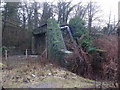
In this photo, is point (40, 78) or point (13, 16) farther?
point (13, 16)

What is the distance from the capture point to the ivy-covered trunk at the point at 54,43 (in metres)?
6.76

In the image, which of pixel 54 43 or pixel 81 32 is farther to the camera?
pixel 81 32

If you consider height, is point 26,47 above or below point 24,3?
below

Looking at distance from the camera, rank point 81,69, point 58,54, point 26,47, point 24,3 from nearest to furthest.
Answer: point 81,69 < point 58,54 < point 24,3 < point 26,47

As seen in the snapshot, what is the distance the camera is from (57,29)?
7.34 metres

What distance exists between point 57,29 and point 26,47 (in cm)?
637

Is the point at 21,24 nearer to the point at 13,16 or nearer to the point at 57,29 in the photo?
the point at 13,16

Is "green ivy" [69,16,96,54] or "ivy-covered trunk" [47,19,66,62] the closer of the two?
"green ivy" [69,16,96,54]

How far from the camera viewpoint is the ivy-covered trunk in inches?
266

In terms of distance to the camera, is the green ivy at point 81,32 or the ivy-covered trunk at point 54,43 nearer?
the green ivy at point 81,32

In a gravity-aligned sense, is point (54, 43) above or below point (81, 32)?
below

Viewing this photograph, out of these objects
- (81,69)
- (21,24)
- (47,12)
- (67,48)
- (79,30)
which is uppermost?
(47,12)

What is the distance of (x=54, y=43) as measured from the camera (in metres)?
6.95

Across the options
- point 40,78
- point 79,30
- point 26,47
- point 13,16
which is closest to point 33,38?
point 26,47
